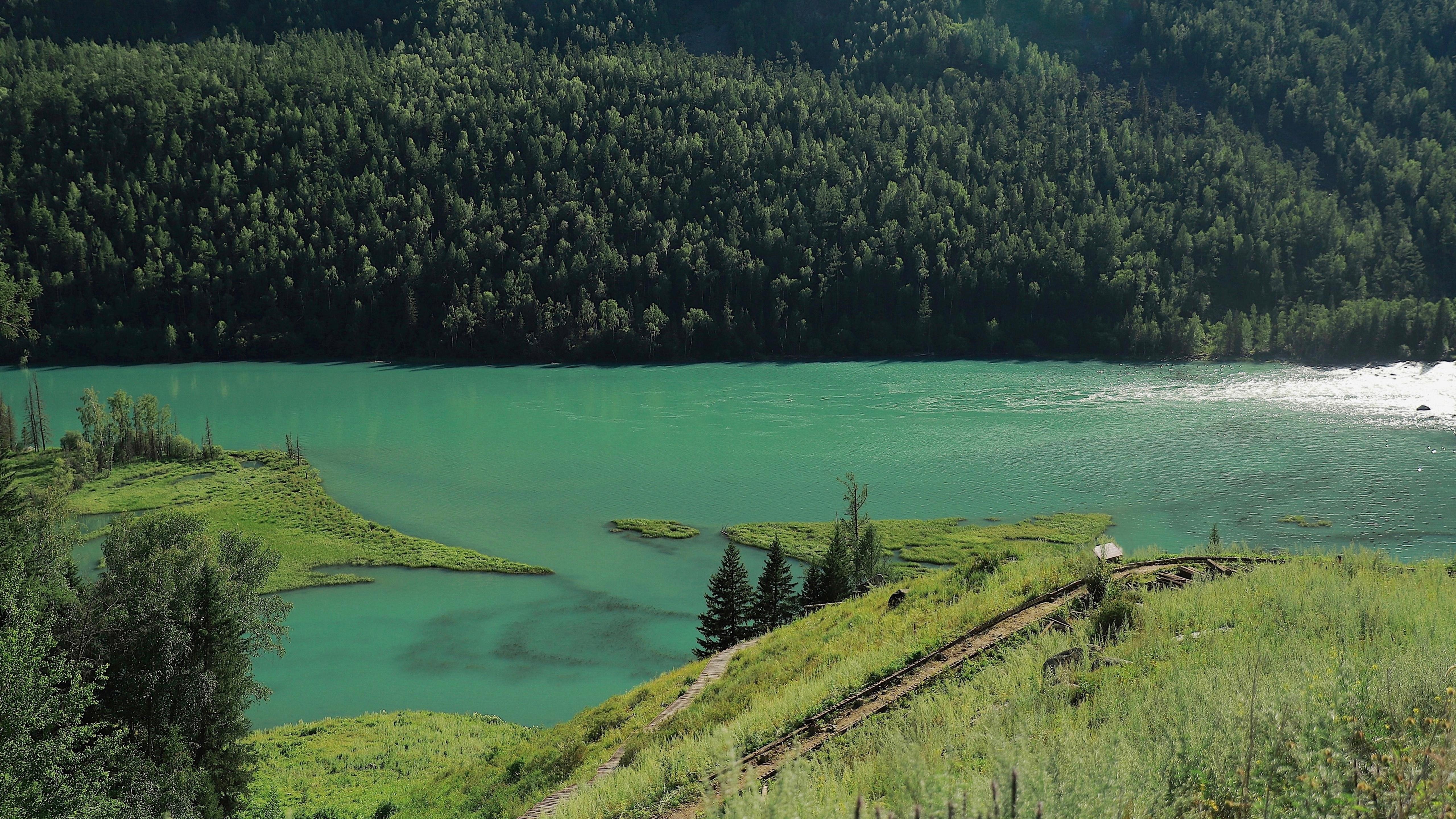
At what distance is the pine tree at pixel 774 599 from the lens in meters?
34.5

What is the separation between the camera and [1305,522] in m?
52.1

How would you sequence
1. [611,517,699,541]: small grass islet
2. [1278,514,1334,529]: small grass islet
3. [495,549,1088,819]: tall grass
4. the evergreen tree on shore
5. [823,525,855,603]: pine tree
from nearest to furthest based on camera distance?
[495,549,1088,819]: tall grass → [823,525,855,603]: pine tree → [1278,514,1334,529]: small grass islet → [611,517,699,541]: small grass islet → the evergreen tree on shore

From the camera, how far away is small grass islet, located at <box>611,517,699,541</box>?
5397cm

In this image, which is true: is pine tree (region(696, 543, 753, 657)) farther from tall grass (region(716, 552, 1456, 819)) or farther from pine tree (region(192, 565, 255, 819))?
tall grass (region(716, 552, 1456, 819))

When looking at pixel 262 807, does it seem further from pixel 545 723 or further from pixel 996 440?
pixel 996 440

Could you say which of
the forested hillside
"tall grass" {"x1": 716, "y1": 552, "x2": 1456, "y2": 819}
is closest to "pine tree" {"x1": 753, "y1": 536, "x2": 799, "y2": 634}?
"tall grass" {"x1": 716, "y1": 552, "x2": 1456, "y2": 819}

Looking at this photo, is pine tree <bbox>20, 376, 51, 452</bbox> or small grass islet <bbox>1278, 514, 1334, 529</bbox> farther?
pine tree <bbox>20, 376, 51, 452</bbox>

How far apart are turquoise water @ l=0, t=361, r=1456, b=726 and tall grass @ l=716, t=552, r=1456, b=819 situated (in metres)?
25.1

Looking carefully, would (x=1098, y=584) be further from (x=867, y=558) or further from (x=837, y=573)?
(x=867, y=558)

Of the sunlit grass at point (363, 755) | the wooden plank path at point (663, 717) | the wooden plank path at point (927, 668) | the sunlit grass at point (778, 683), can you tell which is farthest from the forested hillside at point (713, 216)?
the wooden plank path at point (927, 668)

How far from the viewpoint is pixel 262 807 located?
21.1 m

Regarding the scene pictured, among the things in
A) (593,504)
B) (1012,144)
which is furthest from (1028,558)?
(1012,144)

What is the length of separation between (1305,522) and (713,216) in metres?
122

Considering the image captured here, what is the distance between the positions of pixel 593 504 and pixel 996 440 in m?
34.2
